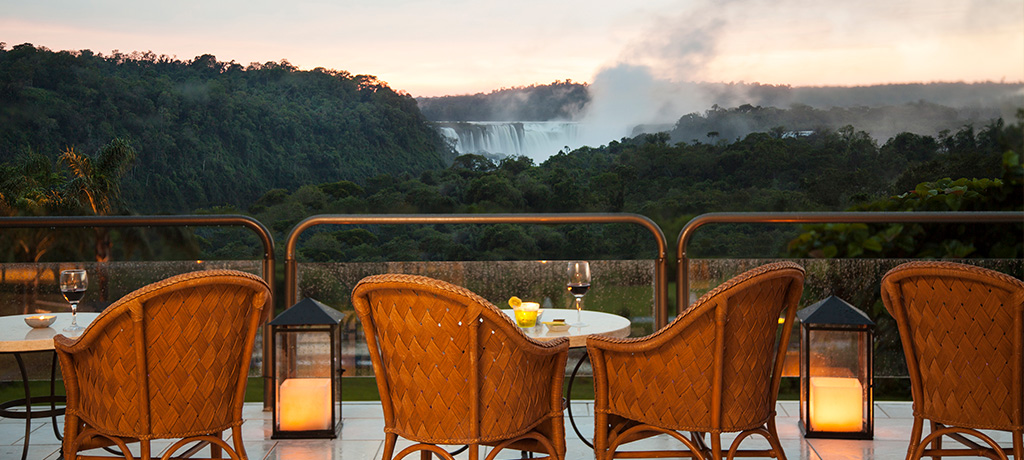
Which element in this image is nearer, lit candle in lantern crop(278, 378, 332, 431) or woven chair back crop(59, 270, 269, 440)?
woven chair back crop(59, 270, 269, 440)

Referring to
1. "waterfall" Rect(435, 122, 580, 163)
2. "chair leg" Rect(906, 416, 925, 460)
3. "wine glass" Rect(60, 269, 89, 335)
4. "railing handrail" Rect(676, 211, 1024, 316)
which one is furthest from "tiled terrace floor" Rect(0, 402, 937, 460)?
"waterfall" Rect(435, 122, 580, 163)

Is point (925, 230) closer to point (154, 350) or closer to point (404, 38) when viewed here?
point (154, 350)

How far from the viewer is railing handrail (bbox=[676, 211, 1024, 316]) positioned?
3.20 meters

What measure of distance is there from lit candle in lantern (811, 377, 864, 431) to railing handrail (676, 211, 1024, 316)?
2.20 ft

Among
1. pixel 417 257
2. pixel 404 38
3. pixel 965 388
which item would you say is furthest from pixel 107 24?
pixel 965 388

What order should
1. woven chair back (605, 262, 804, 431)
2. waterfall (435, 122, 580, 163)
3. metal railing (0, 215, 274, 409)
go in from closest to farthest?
1. woven chair back (605, 262, 804, 431)
2. metal railing (0, 215, 274, 409)
3. waterfall (435, 122, 580, 163)

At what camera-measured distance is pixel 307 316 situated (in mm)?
2787

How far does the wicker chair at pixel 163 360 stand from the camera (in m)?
1.85

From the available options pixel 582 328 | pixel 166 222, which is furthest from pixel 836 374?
pixel 166 222

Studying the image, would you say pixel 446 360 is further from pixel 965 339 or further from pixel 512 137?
pixel 512 137

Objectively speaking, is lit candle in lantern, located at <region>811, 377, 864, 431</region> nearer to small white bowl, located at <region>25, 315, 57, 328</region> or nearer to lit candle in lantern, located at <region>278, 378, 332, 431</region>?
lit candle in lantern, located at <region>278, 378, 332, 431</region>

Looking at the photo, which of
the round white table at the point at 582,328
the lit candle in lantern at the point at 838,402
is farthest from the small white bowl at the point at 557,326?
the lit candle in lantern at the point at 838,402

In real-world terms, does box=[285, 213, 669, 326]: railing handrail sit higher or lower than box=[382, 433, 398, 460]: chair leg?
higher

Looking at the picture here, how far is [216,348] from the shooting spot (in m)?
1.92
